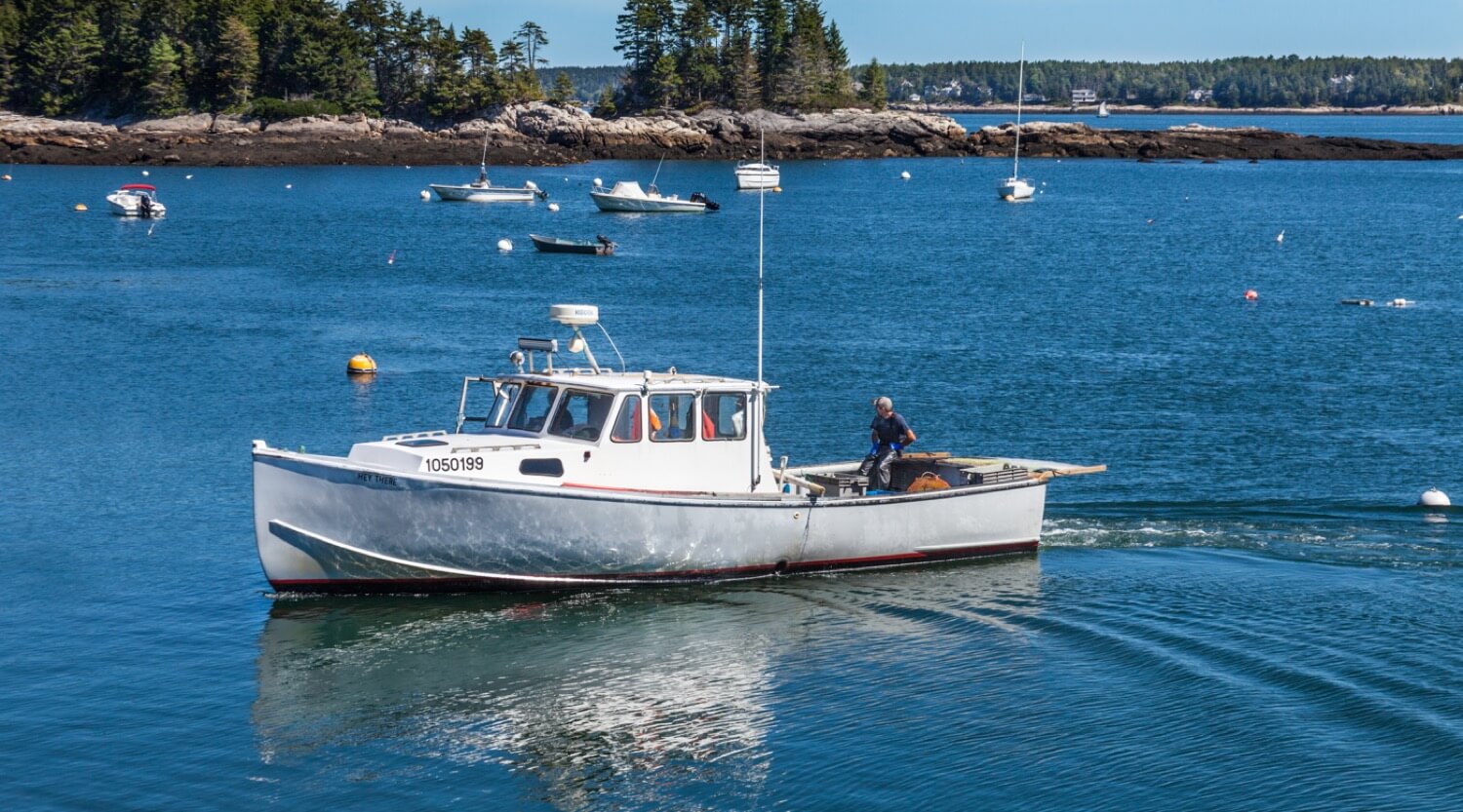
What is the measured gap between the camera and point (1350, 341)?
42625 millimetres

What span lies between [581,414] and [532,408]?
690 mm

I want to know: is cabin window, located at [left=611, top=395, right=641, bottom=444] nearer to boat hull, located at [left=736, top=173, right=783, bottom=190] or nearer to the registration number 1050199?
the registration number 1050199

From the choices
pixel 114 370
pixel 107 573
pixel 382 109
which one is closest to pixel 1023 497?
pixel 107 573

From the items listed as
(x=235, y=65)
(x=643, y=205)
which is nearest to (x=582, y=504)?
(x=643, y=205)

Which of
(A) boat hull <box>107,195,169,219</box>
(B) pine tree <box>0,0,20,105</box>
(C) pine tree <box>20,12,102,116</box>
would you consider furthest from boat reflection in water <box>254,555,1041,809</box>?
(B) pine tree <box>0,0,20,105</box>

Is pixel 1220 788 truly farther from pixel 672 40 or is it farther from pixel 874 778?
pixel 672 40

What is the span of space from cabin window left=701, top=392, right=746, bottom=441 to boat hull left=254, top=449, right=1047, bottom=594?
2.97 ft

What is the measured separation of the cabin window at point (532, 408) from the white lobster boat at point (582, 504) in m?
0.02

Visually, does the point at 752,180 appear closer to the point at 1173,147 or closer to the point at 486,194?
the point at 486,194

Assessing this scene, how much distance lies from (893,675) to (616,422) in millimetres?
4817

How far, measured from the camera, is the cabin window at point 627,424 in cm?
1980

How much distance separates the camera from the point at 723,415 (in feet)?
67.3

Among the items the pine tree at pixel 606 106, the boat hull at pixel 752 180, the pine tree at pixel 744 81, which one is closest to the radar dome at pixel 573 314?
the boat hull at pixel 752 180

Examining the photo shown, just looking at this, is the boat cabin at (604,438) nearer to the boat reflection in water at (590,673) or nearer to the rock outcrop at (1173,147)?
the boat reflection in water at (590,673)
